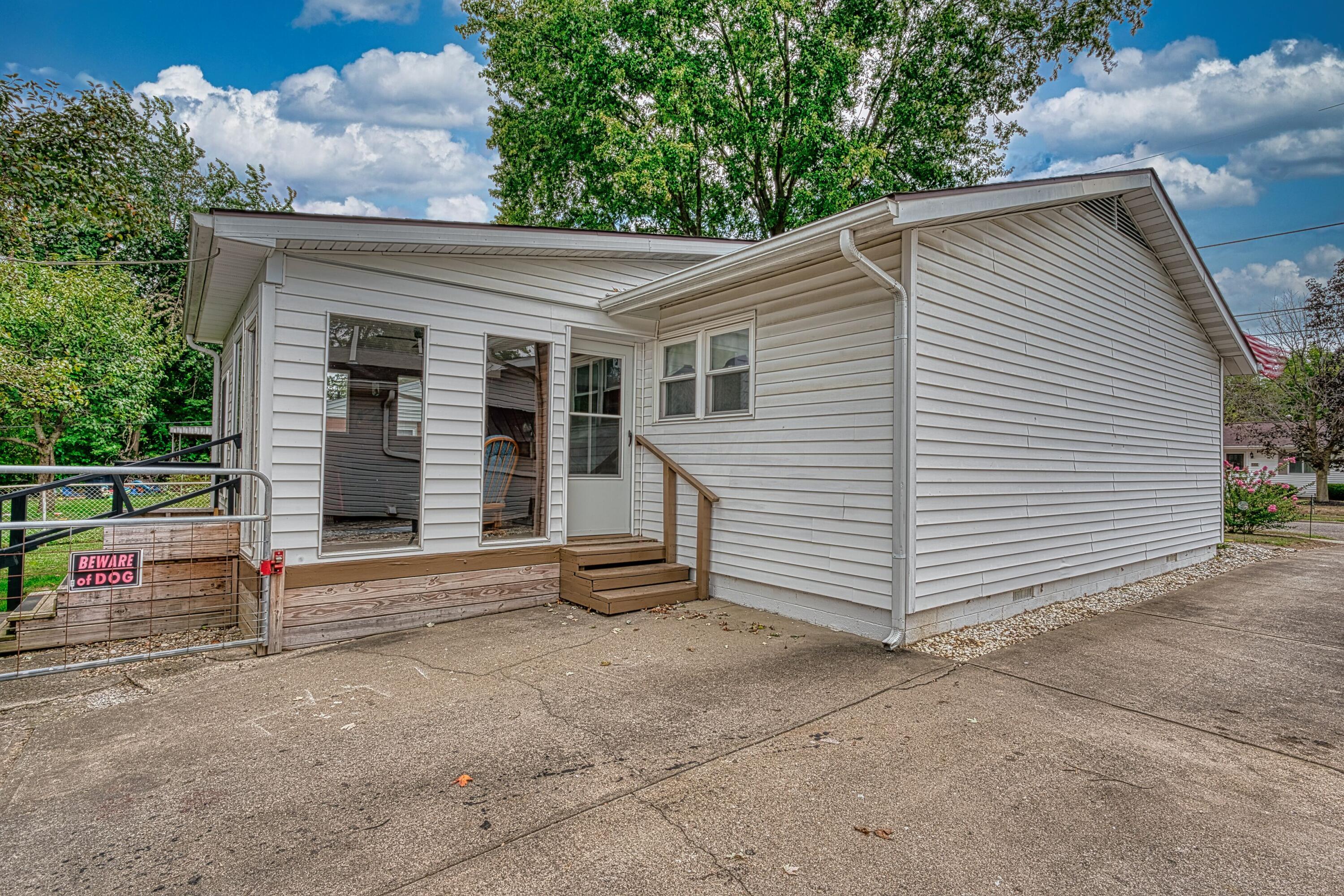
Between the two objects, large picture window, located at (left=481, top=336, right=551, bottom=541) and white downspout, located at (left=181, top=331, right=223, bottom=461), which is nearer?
large picture window, located at (left=481, top=336, right=551, bottom=541)

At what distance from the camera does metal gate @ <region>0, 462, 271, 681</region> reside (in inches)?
159

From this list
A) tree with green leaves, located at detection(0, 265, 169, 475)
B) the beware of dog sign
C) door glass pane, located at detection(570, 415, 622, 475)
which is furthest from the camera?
tree with green leaves, located at detection(0, 265, 169, 475)

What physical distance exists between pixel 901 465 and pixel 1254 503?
1203 cm

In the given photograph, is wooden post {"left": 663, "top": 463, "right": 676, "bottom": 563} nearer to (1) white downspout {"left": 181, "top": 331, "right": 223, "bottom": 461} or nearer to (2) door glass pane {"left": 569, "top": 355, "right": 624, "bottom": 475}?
(2) door glass pane {"left": 569, "top": 355, "right": 624, "bottom": 475}

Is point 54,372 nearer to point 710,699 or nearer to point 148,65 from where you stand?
point 148,65

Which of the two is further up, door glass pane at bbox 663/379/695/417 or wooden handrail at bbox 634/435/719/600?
door glass pane at bbox 663/379/695/417

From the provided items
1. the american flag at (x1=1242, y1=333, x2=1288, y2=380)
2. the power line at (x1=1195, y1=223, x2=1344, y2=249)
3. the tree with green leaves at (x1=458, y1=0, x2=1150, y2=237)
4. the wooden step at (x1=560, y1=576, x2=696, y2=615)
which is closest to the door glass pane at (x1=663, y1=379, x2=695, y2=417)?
the wooden step at (x1=560, y1=576, x2=696, y2=615)

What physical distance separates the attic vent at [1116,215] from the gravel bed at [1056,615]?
3995 millimetres

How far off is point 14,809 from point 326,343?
3.22 m

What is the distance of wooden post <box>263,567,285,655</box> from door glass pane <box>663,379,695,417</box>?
3726mm

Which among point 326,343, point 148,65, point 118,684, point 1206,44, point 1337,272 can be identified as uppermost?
point 1206,44

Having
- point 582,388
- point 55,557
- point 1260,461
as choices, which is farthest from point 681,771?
point 1260,461

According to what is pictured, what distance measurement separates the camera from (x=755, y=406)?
229 inches

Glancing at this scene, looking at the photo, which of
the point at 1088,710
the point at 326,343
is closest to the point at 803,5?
the point at 326,343
